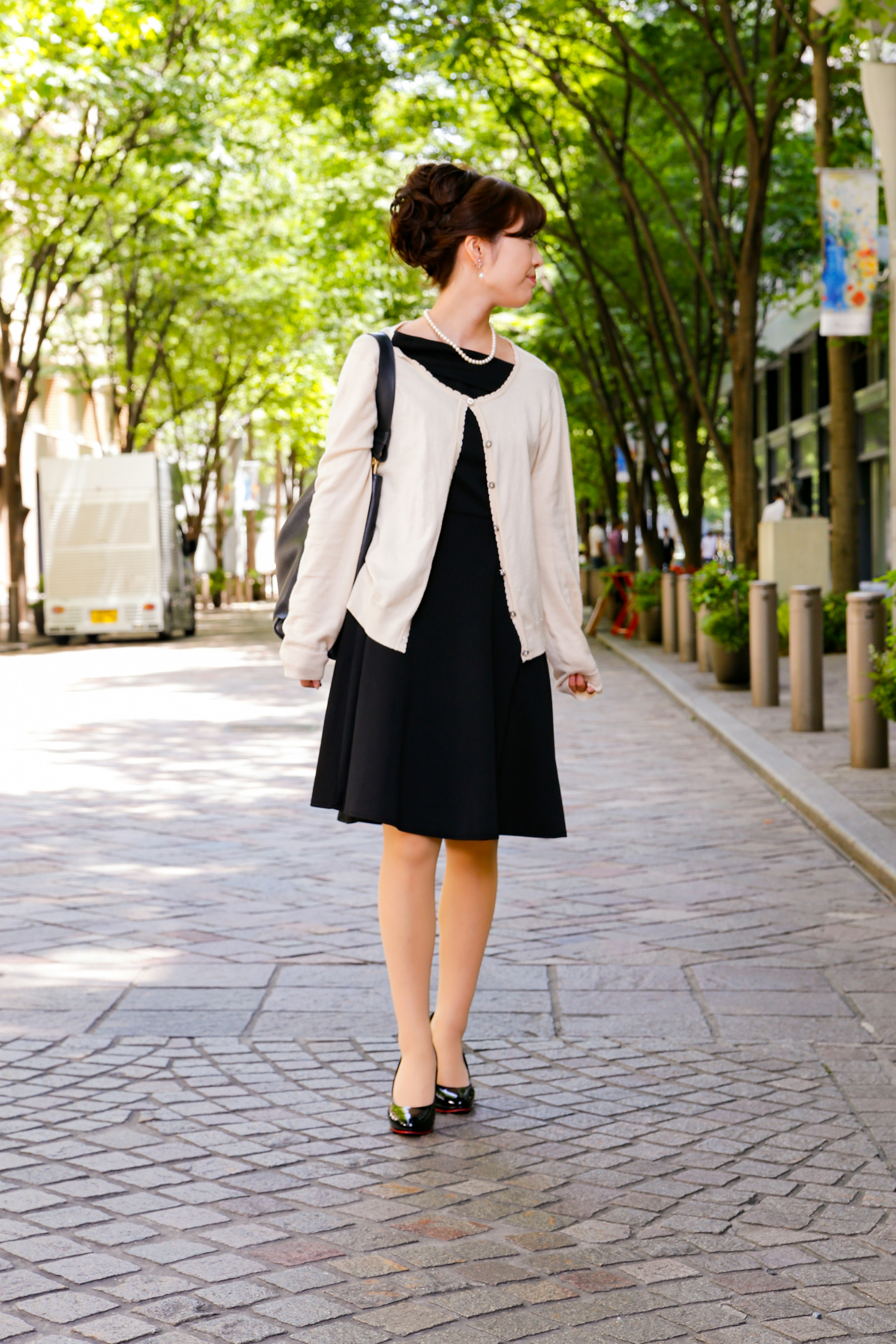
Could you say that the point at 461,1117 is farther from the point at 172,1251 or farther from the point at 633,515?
the point at 633,515

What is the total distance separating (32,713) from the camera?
14.2 meters

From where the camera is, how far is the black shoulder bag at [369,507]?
361 centimetres

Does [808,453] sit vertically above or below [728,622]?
above

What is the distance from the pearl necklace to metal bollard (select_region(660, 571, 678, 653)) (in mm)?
16243

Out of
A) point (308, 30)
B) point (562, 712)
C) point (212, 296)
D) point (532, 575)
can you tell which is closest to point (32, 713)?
point (562, 712)

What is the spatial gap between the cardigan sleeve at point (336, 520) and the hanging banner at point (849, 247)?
11577mm

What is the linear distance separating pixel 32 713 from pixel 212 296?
2168 centimetres

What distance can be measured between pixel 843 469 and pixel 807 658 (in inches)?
295

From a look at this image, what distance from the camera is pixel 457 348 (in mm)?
3674

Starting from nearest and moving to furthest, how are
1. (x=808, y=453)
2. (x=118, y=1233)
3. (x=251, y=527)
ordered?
(x=118, y=1233) < (x=808, y=453) < (x=251, y=527)

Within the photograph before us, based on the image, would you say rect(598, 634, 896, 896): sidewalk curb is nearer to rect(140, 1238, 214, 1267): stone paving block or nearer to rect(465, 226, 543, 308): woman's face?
rect(465, 226, 543, 308): woman's face

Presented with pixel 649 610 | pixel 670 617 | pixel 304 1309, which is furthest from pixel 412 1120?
pixel 649 610

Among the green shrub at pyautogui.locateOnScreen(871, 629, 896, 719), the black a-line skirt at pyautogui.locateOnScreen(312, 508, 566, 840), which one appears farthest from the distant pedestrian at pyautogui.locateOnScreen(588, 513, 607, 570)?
the black a-line skirt at pyautogui.locateOnScreen(312, 508, 566, 840)

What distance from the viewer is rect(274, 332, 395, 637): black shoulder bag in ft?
11.9
